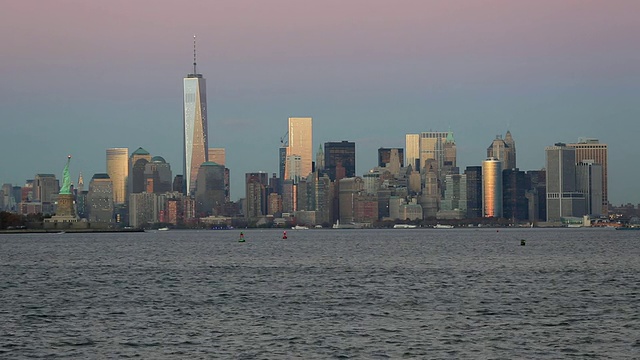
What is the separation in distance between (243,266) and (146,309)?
165 ft

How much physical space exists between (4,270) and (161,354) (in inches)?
2777

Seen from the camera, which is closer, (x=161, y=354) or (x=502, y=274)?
(x=161, y=354)

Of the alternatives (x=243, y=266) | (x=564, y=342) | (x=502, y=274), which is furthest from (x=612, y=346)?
(x=243, y=266)

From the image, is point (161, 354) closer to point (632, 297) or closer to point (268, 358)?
point (268, 358)

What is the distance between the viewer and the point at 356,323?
191ft

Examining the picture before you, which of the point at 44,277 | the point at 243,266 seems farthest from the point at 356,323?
the point at 243,266

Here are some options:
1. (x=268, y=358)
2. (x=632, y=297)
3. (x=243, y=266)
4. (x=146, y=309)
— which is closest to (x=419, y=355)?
(x=268, y=358)

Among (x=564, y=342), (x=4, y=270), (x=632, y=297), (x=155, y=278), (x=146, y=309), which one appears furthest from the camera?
Answer: (x=4, y=270)

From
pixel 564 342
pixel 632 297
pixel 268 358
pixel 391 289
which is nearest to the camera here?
pixel 268 358

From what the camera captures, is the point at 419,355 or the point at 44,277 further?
the point at 44,277

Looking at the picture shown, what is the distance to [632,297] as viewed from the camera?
7225cm

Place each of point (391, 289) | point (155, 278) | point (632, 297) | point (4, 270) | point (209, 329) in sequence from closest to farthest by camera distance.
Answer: point (209, 329), point (632, 297), point (391, 289), point (155, 278), point (4, 270)

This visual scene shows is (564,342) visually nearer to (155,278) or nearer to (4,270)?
(155,278)

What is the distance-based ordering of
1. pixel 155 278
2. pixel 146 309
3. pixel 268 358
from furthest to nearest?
pixel 155 278
pixel 146 309
pixel 268 358
